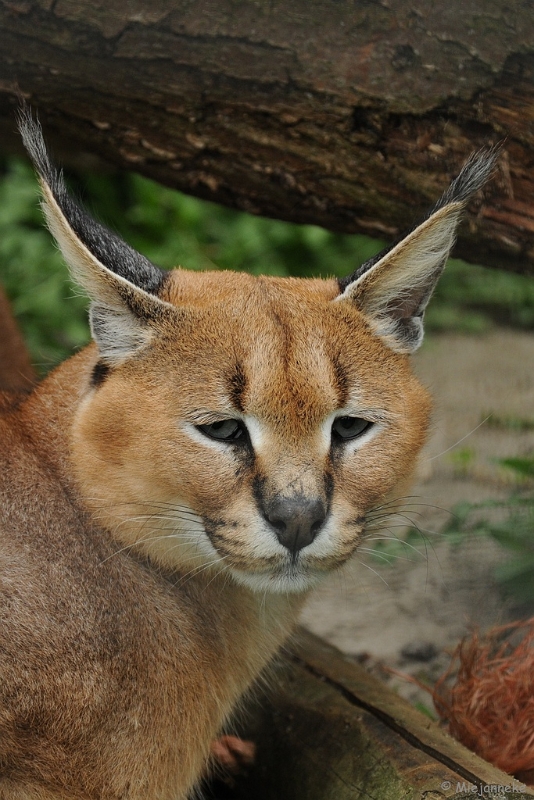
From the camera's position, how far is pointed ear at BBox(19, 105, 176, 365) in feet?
11.7

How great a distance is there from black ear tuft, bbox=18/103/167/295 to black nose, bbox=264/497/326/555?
1059mm

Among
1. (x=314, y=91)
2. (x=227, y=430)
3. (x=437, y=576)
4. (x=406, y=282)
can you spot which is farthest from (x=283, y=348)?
(x=437, y=576)

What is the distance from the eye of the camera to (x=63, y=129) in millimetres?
5344

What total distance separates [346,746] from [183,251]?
696cm

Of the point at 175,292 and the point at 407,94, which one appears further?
the point at 407,94

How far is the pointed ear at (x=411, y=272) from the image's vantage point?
12.3ft

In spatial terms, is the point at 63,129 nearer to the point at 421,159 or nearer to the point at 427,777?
the point at 421,159

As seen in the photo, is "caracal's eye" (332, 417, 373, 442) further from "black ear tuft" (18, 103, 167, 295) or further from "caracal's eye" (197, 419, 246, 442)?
"black ear tuft" (18, 103, 167, 295)

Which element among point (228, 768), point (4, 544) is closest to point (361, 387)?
point (4, 544)

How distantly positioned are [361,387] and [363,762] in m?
1.62

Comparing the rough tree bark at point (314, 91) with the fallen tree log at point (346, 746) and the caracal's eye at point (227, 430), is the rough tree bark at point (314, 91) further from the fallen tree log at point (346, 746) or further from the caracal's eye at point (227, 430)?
the fallen tree log at point (346, 746)

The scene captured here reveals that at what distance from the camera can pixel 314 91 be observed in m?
4.72

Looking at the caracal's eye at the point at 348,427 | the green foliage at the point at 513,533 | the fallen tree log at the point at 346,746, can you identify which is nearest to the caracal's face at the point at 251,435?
the caracal's eye at the point at 348,427

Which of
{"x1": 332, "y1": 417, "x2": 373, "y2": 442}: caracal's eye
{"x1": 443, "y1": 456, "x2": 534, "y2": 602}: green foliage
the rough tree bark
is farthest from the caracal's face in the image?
{"x1": 443, "y1": 456, "x2": 534, "y2": 602}: green foliage
